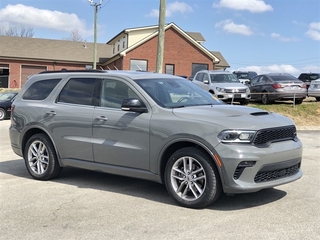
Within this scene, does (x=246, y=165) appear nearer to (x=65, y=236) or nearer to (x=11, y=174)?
(x=65, y=236)

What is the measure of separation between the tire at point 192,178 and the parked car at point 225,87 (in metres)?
12.7

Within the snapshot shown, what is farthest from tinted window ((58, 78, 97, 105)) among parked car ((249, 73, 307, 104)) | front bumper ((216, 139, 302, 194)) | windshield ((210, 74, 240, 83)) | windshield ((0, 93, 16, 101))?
windshield ((0, 93, 16, 101))

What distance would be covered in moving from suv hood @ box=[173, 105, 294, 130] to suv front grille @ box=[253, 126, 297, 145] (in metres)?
0.06

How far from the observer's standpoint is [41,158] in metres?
7.21

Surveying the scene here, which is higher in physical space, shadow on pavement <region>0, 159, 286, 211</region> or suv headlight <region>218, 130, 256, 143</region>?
suv headlight <region>218, 130, 256, 143</region>

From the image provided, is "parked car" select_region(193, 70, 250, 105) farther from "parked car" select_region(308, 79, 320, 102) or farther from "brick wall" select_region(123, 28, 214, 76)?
"brick wall" select_region(123, 28, 214, 76)

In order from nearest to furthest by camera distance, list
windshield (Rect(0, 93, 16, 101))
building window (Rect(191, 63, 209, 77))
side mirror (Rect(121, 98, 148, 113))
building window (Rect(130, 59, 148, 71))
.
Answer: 1. side mirror (Rect(121, 98, 148, 113))
2. windshield (Rect(0, 93, 16, 101))
3. building window (Rect(130, 59, 148, 71))
4. building window (Rect(191, 63, 209, 77))

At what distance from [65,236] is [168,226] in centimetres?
115

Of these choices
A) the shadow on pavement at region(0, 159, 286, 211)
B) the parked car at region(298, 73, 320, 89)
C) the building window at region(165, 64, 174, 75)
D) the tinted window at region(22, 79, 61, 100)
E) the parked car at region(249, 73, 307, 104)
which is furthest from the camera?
the building window at region(165, 64, 174, 75)

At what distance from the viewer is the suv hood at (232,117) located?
524 cm

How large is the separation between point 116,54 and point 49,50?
9.48 meters

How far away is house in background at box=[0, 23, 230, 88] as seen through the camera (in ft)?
125

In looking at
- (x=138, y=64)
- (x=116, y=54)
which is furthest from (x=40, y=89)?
(x=116, y=54)

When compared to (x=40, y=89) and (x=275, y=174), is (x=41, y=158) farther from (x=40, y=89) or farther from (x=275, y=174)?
(x=275, y=174)
